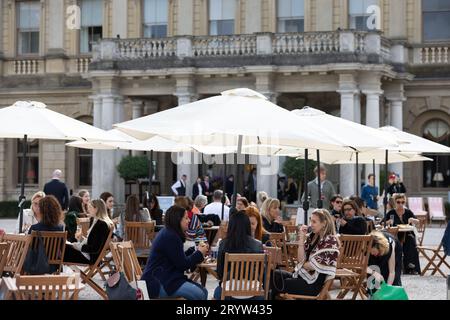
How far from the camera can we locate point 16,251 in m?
12.6

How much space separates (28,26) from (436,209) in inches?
722

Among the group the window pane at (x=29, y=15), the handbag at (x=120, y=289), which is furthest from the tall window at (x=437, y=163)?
the handbag at (x=120, y=289)

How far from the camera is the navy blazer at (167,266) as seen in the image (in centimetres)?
1109

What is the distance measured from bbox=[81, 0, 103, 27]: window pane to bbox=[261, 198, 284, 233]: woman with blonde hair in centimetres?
2559

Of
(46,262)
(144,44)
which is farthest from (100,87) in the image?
(46,262)

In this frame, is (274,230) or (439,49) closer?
(274,230)

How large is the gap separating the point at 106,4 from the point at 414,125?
1295 centimetres

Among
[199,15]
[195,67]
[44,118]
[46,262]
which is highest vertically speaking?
[199,15]

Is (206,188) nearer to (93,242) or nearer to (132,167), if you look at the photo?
(132,167)

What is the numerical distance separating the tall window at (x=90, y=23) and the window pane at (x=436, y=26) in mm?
12759

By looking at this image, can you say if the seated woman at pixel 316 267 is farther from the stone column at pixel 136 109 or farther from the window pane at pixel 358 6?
the stone column at pixel 136 109

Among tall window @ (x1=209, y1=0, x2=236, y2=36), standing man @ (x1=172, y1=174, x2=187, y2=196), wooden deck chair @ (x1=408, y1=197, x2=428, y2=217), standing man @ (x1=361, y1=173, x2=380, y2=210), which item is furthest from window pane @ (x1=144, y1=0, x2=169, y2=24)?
standing man @ (x1=361, y1=173, x2=380, y2=210)

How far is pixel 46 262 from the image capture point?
492 inches
